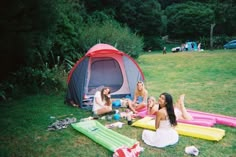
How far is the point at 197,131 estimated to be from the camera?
4.88 metres

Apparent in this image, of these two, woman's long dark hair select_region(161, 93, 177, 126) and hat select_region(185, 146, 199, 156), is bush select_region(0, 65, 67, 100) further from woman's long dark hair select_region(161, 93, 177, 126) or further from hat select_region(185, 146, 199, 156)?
hat select_region(185, 146, 199, 156)

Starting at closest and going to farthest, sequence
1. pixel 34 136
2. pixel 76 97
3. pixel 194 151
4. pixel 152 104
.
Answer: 1. pixel 194 151
2. pixel 34 136
3. pixel 152 104
4. pixel 76 97

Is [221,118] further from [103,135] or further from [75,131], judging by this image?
[75,131]

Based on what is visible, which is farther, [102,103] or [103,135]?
[102,103]

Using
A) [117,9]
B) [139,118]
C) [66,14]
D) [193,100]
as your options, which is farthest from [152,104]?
[117,9]

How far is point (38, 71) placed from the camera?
9.46m

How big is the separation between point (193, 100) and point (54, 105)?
160 inches

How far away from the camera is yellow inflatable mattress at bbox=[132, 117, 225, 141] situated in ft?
15.3

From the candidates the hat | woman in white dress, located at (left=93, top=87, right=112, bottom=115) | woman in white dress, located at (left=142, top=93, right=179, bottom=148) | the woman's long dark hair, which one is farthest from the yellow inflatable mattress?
woman in white dress, located at (left=93, top=87, right=112, bottom=115)

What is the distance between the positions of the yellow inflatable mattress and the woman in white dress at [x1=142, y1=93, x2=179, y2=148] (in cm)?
46

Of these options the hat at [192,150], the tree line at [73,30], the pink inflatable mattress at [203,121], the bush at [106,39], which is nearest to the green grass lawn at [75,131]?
the hat at [192,150]

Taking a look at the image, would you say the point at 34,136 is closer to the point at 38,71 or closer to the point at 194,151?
the point at 194,151

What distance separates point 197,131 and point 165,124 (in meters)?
0.90

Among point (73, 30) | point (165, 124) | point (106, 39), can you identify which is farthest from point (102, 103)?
point (106, 39)
